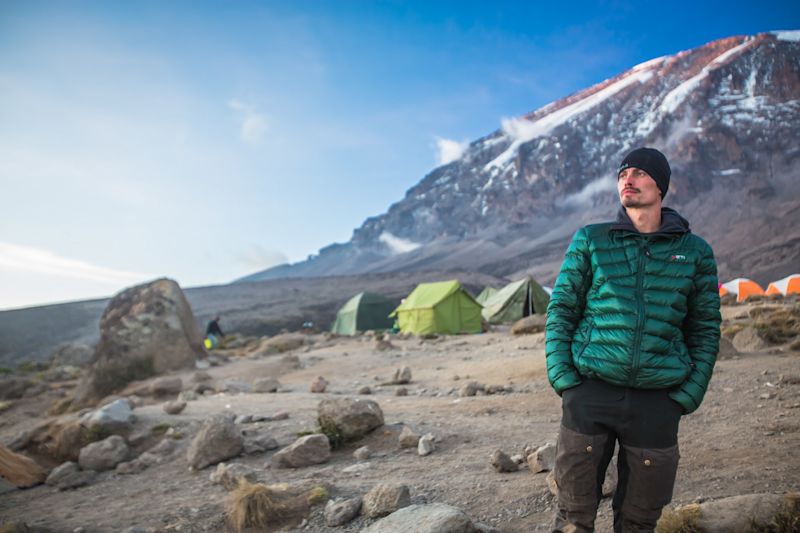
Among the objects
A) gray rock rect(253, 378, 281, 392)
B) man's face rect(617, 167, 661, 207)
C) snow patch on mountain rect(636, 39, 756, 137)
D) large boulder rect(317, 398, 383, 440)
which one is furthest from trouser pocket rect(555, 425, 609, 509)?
snow patch on mountain rect(636, 39, 756, 137)

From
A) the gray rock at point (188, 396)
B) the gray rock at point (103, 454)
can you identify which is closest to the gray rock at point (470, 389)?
the gray rock at point (103, 454)

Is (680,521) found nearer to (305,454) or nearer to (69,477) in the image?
(305,454)

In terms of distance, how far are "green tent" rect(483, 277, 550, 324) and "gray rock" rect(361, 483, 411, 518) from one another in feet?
61.7

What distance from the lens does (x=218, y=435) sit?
552cm

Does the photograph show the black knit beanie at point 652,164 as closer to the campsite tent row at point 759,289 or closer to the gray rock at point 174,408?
the gray rock at point 174,408

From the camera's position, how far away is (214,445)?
17.9ft

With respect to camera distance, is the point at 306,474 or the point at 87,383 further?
the point at 87,383

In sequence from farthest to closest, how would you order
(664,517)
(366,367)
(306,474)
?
1. (366,367)
2. (306,474)
3. (664,517)

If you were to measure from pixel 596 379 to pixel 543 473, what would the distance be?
1.92 m

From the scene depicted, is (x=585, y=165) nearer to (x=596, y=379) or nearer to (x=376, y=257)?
(x=376, y=257)

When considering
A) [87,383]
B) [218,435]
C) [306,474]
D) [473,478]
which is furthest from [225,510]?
[87,383]

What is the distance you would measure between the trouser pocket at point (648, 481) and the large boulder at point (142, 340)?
1272 cm

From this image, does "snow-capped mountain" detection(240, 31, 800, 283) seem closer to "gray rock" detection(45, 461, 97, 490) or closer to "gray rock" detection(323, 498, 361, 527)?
"gray rock" detection(323, 498, 361, 527)

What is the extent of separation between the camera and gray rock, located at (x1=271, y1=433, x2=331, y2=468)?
16.5 feet
